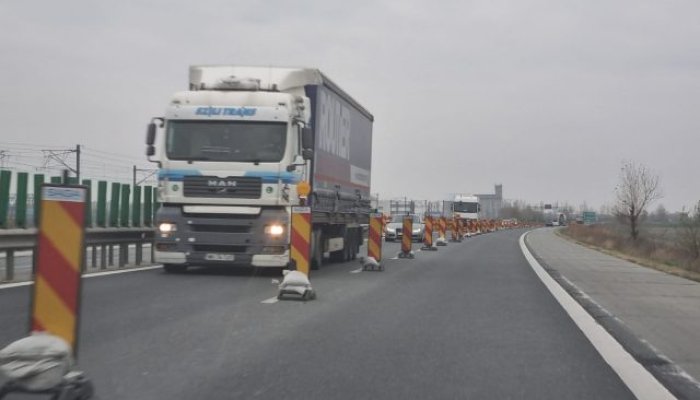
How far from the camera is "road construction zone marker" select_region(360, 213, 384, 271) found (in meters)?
17.2

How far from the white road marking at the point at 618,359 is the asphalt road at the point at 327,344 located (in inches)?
5.0

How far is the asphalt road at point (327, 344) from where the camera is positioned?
18.9ft

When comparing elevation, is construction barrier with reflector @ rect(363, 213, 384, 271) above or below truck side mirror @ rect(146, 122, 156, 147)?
below

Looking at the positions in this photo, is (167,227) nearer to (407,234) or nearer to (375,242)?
(375,242)

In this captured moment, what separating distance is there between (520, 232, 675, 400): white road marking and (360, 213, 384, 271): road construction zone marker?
588 centimetres

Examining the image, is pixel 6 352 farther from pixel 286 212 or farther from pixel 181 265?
pixel 181 265

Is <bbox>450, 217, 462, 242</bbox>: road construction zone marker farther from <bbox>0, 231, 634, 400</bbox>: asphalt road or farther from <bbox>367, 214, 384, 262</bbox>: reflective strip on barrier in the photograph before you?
<bbox>0, 231, 634, 400</bbox>: asphalt road

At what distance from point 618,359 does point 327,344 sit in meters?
2.72


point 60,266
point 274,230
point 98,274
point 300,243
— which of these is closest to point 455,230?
point 274,230

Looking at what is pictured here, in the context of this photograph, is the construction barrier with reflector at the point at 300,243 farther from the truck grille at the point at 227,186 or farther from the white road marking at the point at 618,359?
the white road marking at the point at 618,359

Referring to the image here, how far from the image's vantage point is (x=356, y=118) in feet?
67.0

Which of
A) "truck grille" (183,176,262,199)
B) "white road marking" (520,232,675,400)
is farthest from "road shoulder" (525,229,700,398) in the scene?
"truck grille" (183,176,262,199)

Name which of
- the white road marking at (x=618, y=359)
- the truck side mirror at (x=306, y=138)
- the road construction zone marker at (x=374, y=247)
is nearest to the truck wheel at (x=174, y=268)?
the truck side mirror at (x=306, y=138)

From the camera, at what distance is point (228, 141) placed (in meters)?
14.4
